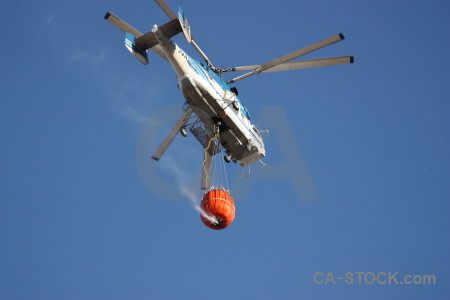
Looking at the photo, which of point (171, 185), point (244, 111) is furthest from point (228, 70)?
point (171, 185)

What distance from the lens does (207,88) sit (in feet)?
72.2

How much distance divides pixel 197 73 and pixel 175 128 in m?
3.83

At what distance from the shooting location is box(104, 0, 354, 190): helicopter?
21.4m

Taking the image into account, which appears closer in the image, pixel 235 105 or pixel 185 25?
pixel 185 25

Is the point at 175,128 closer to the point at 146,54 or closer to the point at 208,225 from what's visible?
the point at 146,54

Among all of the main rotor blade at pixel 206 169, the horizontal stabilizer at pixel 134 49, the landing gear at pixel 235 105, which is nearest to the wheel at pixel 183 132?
the main rotor blade at pixel 206 169

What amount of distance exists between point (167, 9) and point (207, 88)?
3.39 m

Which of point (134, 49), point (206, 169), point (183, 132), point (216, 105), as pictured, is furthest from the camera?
point (206, 169)

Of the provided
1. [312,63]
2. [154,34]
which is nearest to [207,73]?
[154,34]

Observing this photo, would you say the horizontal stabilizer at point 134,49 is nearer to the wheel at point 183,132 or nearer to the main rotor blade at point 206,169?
the wheel at point 183,132

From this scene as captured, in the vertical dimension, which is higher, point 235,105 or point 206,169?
point 235,105

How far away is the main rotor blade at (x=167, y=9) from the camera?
2112 cm

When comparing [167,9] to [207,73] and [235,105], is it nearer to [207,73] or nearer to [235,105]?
[207,73]

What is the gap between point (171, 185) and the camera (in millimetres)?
23594
